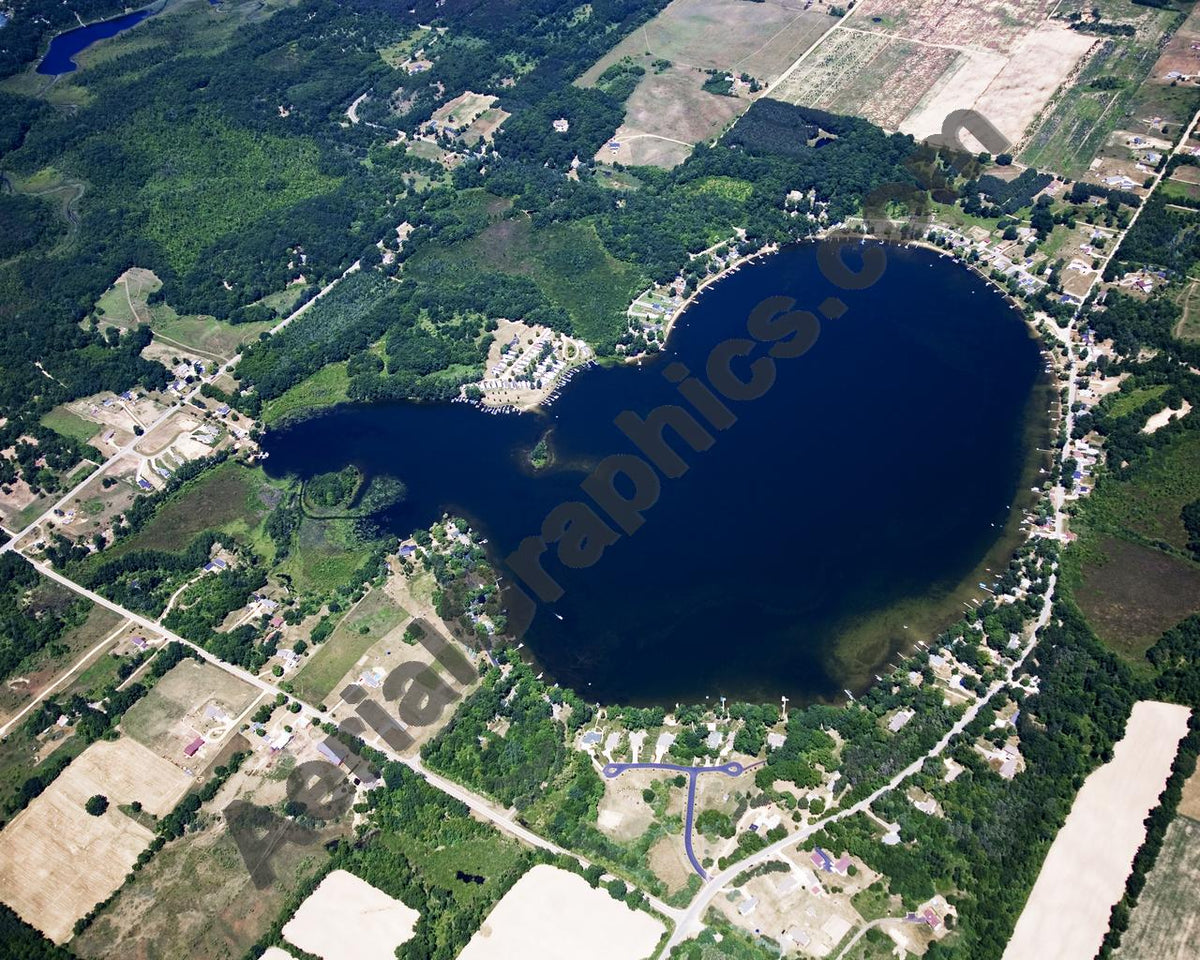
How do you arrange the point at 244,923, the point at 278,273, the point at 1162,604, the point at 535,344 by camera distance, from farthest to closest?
the point at 278,273 → the point at 535,344 → the point at 1162,604 → the point at 244,923

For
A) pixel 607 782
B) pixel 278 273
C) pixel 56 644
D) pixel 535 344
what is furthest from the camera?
pixel 278 273

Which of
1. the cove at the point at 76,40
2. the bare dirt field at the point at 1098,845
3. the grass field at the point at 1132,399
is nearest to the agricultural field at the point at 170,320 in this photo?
the cove at the point at 76,40

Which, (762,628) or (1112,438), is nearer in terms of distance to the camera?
(762,628)

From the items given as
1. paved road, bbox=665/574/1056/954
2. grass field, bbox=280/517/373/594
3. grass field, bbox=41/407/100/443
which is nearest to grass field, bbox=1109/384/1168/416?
paved road, bbox=665/574/1056/954

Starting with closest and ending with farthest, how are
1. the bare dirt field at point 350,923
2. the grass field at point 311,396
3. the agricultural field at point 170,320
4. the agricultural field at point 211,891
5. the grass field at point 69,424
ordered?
the bare dirt field at point 350,923, the agricultural field at point 211,891, the grass field at point 311,396, the grass field at point 69,424, the agricultural field at point 170,320

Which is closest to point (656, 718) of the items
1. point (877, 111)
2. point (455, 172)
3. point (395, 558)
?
point (395, 558)

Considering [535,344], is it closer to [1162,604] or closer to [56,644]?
[56,644]

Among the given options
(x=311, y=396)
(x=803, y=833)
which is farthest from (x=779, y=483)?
(x=311, y=396)

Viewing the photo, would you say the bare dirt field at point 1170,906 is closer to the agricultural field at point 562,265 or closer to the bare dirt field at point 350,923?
the bare dirt field at point 350,923
